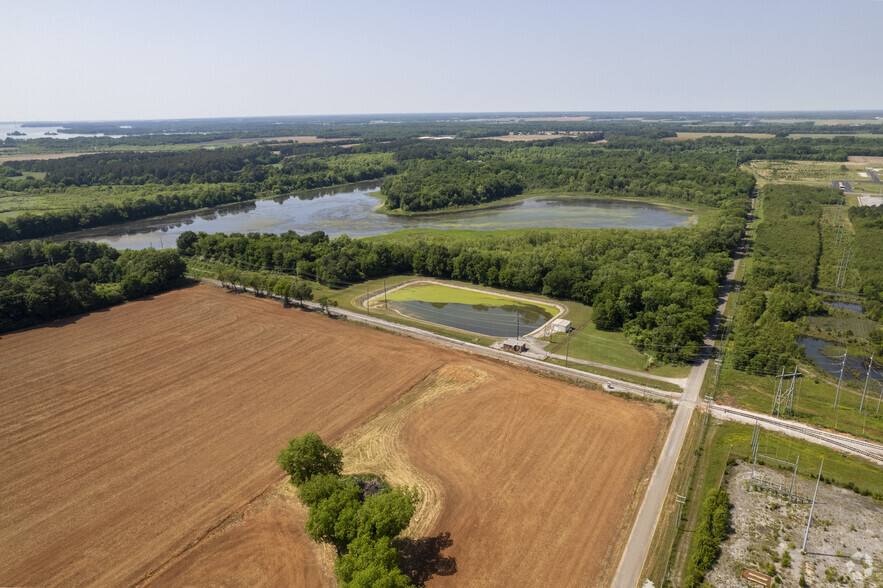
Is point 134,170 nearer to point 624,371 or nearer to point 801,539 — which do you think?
point 624,371

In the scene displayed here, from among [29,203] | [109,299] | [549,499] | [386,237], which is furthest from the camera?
[29,203]

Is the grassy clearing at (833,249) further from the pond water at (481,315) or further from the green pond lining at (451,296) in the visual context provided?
the pond water at (481,315)

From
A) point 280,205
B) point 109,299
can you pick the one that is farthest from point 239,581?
point 280,205

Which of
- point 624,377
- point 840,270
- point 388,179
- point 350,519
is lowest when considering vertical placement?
point 624,377

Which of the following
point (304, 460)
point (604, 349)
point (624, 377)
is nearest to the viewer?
point (304, 460)

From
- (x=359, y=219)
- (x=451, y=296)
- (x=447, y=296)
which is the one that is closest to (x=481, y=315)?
(x=451, y=296)

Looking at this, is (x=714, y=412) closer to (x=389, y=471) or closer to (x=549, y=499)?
(x=549, y=499)

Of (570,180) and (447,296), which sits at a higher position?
(570,180)
